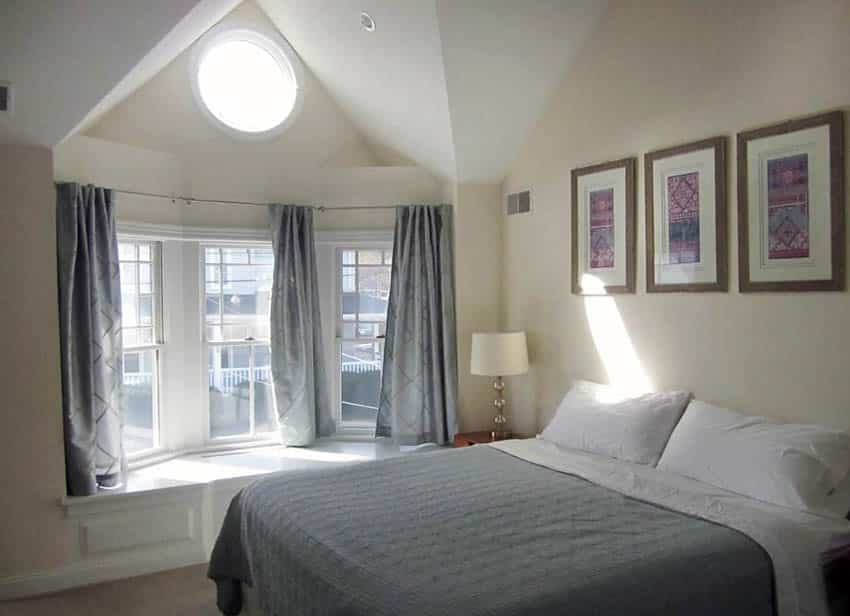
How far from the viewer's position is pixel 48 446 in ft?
11.4

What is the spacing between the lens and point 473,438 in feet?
14.2

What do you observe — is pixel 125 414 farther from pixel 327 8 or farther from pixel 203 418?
pixel 327 8

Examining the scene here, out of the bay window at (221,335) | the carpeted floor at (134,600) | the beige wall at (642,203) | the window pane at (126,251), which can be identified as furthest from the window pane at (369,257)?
the carpeted floor at (134,600)

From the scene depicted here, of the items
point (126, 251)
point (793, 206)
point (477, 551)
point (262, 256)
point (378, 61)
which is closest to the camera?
point (477, 551)

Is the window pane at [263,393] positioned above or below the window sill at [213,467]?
above

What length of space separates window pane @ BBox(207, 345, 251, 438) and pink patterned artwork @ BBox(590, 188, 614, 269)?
2.28 metres

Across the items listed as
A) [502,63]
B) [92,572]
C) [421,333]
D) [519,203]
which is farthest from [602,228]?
[92,572]

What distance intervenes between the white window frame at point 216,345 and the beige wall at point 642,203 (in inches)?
65.9

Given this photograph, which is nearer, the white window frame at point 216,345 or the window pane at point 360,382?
the white window frame at point 216,345

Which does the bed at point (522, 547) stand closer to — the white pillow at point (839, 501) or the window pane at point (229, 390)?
the white pillow at point (839, 501)

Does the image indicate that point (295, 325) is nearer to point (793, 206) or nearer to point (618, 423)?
point (618, 423)

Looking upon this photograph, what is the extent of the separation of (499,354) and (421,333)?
62 cm

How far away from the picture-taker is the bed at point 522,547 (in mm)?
1979

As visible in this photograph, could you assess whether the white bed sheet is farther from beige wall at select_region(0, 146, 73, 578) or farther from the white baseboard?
beige wall at select_region(0, 146, 73, 578)
